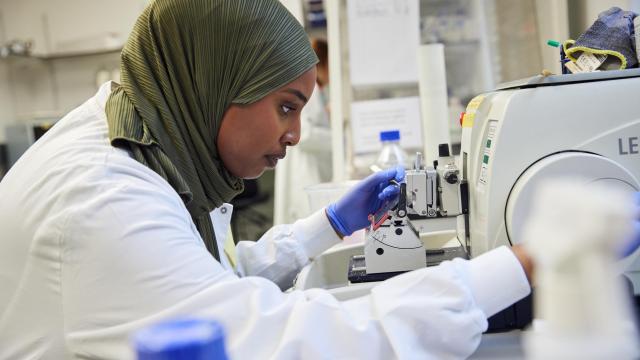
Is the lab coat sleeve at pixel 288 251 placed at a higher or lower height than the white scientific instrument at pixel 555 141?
lower

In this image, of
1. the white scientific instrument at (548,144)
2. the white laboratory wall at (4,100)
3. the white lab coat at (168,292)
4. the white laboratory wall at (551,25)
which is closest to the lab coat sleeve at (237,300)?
the white lab coat at (168,292)

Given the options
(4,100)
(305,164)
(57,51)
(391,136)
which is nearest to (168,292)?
(391,136)

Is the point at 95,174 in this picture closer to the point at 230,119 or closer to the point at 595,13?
the point at 230,119

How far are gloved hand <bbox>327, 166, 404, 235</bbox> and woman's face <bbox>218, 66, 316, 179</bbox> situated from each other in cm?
32

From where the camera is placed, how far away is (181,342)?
1.15 ft

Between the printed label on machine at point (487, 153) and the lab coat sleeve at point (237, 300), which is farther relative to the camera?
the printed label on machine at point (487, 153)

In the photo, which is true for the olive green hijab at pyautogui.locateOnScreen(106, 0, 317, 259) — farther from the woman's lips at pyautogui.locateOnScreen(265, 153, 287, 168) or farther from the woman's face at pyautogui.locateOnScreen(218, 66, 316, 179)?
the woman's lips at pyautogui.locateOnScreen(265, 153, 287, 168)

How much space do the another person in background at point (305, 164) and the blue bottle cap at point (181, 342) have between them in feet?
9.02

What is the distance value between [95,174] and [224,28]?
0.36 meters

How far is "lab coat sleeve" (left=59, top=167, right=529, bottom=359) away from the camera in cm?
72

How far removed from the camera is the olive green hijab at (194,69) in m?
0.98

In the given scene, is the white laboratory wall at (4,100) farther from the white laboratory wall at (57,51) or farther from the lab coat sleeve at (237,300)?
the lab coat sleeve at (237,300)

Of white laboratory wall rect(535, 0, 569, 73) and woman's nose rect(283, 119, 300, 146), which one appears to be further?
white laboratory wall rect(535, 0, 569, 73)

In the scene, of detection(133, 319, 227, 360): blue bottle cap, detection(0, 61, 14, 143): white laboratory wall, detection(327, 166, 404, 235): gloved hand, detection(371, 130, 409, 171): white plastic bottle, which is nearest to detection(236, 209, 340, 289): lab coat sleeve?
detection(327, 166, 404, 235): gloved hand
